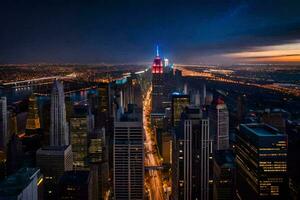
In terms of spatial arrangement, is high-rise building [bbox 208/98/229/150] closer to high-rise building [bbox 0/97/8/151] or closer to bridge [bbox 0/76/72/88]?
bridge [bbox 0/76/72/88]

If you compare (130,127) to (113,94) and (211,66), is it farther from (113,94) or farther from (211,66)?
(113,94)

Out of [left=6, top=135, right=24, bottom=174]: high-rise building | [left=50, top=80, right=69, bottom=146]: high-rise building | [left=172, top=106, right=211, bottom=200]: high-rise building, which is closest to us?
[left=172, top=106, right=211, bottom=200]: high-rise building

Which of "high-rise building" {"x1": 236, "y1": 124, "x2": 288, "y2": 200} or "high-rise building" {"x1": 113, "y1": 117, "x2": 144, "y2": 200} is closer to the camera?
"high-rise building" {"x1": 236, "y1": 124, "x2": 288, "y2": 200}

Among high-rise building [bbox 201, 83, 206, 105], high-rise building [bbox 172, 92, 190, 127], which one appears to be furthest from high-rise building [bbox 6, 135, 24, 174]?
high-rise building [bbox 201, 83, 206, 105]

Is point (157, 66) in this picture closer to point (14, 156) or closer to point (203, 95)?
point (203, 95)

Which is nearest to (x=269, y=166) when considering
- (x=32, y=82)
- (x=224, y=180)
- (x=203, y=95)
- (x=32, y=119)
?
(x=224, y=180)

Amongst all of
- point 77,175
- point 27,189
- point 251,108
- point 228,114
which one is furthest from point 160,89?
point 27,189
